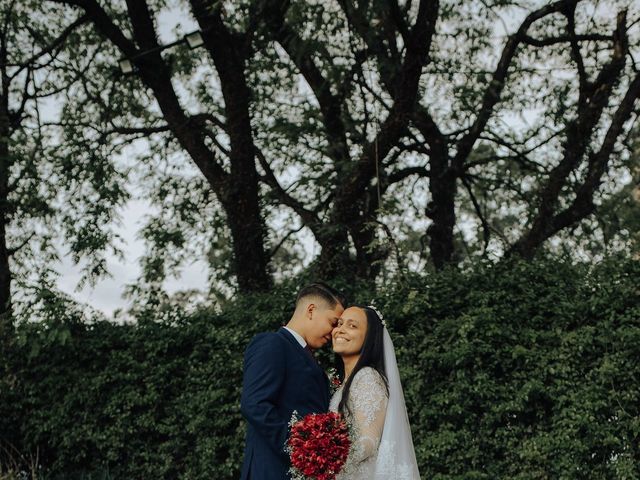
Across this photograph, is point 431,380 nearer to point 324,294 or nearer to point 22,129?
point 324,294

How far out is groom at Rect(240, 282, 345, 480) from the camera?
4.47 m

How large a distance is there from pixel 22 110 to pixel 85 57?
151 centimetres

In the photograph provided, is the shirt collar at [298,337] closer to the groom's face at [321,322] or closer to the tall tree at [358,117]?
the groom's face at [321,322]

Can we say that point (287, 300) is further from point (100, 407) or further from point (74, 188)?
point (74, 188)

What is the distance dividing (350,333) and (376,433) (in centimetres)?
60

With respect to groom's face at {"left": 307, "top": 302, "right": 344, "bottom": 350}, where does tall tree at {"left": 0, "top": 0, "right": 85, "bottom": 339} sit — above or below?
above

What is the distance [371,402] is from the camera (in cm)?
457

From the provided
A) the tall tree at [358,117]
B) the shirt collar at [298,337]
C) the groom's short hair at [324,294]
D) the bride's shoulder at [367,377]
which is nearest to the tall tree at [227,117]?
the tall tree at [358,117]

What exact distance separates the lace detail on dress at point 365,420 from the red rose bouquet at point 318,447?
128 millimetres

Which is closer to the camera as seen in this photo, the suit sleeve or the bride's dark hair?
→ the suit sleeve

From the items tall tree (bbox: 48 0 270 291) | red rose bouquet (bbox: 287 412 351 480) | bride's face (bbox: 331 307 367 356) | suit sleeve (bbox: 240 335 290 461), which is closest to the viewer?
red rose bouquet (bbox: 287 412 351 480)

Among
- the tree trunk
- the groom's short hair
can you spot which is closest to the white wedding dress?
the groom's short hair

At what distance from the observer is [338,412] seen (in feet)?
15.2

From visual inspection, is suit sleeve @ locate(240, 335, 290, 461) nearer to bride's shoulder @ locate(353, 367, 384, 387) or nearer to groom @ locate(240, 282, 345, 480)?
groom @ locate(240, 282, 345, 480)
